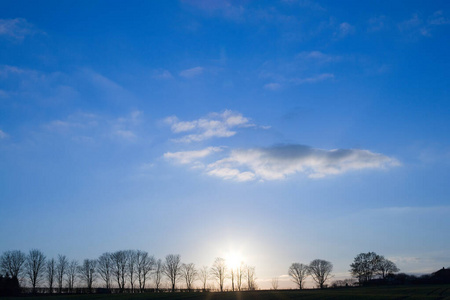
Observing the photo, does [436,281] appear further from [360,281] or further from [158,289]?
[158,289]

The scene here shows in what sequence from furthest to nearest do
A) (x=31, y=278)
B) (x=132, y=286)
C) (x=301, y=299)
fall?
(x=132, y=286), (x=31, y=278), (x=301, y=299)

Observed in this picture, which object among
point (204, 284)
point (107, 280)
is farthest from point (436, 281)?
point (107, 280)

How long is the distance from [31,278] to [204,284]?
7947 centimetres

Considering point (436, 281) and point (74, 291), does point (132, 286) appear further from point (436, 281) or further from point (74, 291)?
point (436, 281)

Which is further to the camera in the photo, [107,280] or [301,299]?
[107,280]

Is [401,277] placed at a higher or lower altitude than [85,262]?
lower

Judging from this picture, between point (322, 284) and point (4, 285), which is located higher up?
point (4, 285)

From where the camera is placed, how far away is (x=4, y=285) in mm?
106125

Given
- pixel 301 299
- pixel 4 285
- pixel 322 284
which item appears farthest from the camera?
pixel 322 284

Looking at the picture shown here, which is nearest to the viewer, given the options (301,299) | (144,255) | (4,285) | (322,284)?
(301,299)

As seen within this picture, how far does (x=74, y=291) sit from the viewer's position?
14350cm

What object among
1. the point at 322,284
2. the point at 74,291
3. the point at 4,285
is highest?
the point at 4,285

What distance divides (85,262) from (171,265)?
39110 millimetres

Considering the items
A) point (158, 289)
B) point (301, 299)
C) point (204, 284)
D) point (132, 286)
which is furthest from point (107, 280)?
point (301, 299)
